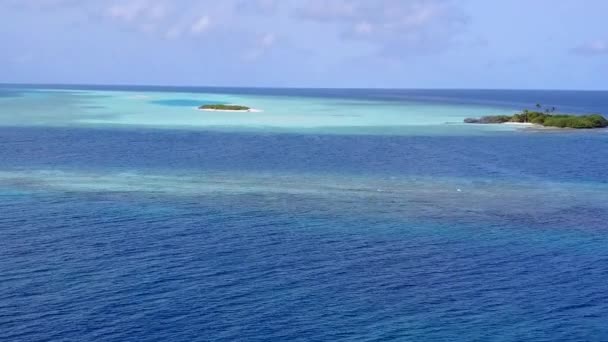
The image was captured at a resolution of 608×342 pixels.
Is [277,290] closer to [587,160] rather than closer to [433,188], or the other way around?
[433,188]

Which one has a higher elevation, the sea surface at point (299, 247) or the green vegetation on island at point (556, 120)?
the green vegetation on island at point (556, 120)

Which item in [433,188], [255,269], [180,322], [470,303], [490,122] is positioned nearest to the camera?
[180,322]

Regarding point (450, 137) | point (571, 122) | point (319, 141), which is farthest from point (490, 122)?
point (319, 141)

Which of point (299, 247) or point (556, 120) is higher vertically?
point (556, 120)

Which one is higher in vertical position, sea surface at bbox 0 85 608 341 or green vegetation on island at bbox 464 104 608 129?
green vegetation on island at bbox 464 104 608 129

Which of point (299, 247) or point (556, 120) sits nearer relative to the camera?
point (299, 247)

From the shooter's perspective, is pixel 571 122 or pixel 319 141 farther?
pixel 571 122

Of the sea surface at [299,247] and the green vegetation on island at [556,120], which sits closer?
the sea surface at [299,247]

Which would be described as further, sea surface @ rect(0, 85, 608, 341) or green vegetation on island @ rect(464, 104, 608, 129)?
green vegetation on island @ rect(464, 104, 608, 129)
